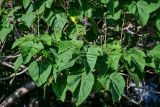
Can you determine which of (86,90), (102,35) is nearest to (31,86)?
(102,35)

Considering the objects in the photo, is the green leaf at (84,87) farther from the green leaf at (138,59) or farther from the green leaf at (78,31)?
the green leaf at (78,31)

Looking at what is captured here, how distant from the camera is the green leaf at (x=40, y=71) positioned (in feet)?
6.87

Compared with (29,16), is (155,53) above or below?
below

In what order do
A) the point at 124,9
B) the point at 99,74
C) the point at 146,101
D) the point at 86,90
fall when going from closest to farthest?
the point at 86,90, the point at 99,74, the point at 124,9, the point at 146,101

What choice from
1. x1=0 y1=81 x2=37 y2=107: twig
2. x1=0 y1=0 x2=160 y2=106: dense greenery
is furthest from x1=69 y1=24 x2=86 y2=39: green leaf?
x1=0 y1=81 x2=37 y2=107: twig

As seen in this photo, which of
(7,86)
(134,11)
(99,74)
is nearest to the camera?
(99,74)

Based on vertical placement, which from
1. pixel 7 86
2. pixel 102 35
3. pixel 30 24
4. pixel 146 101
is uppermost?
pixel 30 24

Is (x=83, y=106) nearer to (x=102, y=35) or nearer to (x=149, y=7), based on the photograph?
(x=102, y=35)

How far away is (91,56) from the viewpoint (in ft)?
6.36

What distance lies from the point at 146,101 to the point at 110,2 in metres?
4.15

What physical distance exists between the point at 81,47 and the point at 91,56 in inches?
3.4

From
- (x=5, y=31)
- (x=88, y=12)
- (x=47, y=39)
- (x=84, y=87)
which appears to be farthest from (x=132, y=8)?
(x=5, y=31)

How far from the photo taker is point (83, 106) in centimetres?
583

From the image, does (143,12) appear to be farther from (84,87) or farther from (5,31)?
(5,31)
